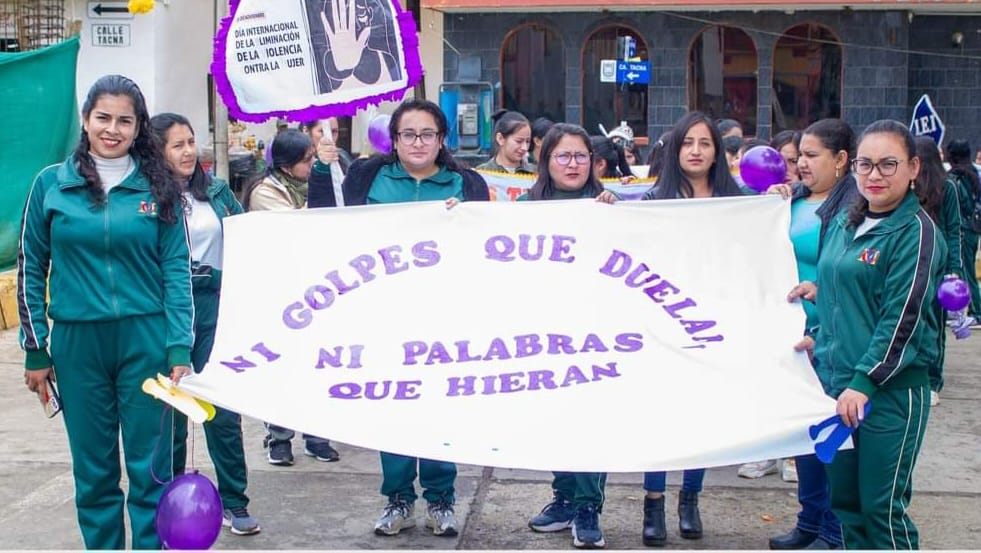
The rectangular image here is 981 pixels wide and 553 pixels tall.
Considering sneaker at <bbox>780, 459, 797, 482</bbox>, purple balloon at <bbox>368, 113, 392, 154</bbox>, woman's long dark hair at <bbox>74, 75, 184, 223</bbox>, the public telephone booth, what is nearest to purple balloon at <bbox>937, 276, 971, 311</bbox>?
sneaker at <bbox>780, 459, 797, 482</bbox>

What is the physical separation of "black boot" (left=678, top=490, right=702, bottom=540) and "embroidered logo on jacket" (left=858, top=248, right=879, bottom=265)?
1581 mm

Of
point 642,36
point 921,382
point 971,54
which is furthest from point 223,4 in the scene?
point 921,382

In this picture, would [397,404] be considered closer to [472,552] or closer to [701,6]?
[472,552]

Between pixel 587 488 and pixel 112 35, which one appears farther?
pixel 112 35

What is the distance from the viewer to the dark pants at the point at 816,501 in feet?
17.0

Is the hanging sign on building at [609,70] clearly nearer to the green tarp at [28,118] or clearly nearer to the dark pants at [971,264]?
the dark pants at [971,264]

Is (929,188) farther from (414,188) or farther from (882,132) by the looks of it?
(414,188)

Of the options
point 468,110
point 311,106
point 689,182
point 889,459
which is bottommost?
point 889,459

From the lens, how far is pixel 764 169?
5922 millimetres

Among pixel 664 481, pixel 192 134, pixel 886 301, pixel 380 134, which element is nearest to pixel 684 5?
pixel 380 134

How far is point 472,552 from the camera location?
5.13 m

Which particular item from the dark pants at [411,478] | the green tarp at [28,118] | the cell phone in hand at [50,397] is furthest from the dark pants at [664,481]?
the green tarp at [28,118]

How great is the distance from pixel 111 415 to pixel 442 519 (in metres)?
1.59

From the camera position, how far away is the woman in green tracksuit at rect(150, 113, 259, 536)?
210 inches
